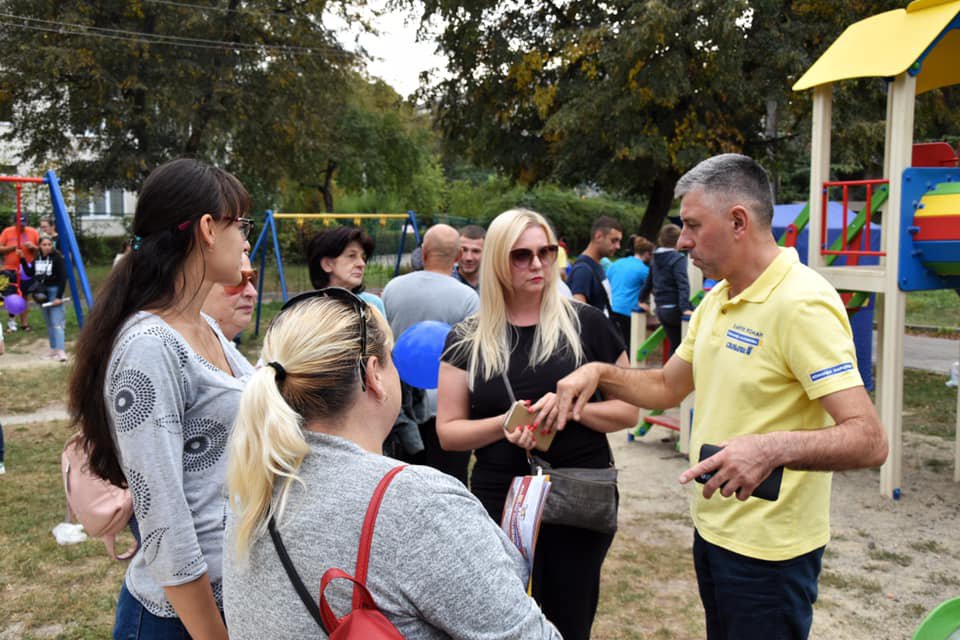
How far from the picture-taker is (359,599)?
1206 mm

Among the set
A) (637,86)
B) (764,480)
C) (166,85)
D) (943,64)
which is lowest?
(764,480)

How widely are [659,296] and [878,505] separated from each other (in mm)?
2844

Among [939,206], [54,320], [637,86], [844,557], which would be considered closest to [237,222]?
[844,557]

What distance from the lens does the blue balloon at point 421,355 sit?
3.64 m

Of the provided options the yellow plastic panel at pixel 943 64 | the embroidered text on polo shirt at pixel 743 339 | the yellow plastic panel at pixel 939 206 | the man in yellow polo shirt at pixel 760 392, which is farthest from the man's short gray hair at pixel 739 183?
the yellow plastic panel at pixel 943 64

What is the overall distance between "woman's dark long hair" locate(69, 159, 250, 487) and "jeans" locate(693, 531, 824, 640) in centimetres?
164

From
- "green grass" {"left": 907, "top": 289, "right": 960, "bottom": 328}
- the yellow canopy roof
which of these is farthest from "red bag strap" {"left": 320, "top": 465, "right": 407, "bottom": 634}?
"green grass" {"left": 907, "top": 289, "right": 960, "bottom": 328}

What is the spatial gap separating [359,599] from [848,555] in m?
4.67

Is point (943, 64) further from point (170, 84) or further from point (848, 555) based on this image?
point (170, 84)

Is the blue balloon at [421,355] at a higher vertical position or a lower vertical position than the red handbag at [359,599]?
lower

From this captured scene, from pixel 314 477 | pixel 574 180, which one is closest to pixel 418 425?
pixel 314 477

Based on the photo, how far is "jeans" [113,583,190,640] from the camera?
6.10ft

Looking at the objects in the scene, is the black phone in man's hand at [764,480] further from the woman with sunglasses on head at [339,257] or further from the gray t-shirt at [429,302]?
the woman with sunglasses on head at [339,257]

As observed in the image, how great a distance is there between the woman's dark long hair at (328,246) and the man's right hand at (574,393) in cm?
236
